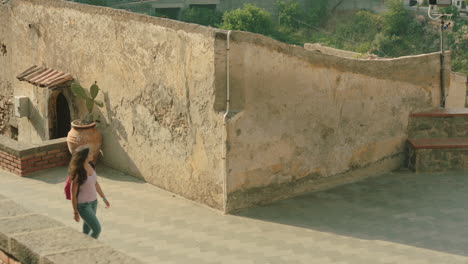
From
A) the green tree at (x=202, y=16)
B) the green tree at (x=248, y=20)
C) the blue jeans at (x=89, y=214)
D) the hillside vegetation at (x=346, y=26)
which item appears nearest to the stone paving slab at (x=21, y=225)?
the blue jeans at (x=89, y=214)

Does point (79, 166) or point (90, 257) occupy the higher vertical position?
point (90, 257)

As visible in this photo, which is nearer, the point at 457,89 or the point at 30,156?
the point at 30,156

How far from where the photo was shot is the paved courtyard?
5.93 meters

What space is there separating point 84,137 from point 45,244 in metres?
5.31

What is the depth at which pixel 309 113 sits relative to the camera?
7.55 metres

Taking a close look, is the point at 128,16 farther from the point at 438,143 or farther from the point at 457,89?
the point at 457,89

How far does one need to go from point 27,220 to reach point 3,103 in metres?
8.74

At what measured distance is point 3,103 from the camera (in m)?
11.9

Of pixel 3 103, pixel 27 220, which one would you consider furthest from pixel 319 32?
pixel 27 220

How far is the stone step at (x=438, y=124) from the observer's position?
8.74 meters

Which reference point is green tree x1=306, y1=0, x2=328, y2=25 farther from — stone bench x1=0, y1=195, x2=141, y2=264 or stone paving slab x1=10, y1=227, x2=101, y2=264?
stone paving slab x1=10, y1=227, x2=101, y2=264

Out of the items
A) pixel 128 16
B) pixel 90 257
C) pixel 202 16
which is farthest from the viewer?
pixel 202 16

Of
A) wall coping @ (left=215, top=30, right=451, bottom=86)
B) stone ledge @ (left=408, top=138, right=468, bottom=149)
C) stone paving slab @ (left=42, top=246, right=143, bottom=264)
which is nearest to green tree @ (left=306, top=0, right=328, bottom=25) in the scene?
wall coping @ (left=215, top=30, right=451, bottom=86)

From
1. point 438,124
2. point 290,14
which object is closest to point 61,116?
point 438,124
